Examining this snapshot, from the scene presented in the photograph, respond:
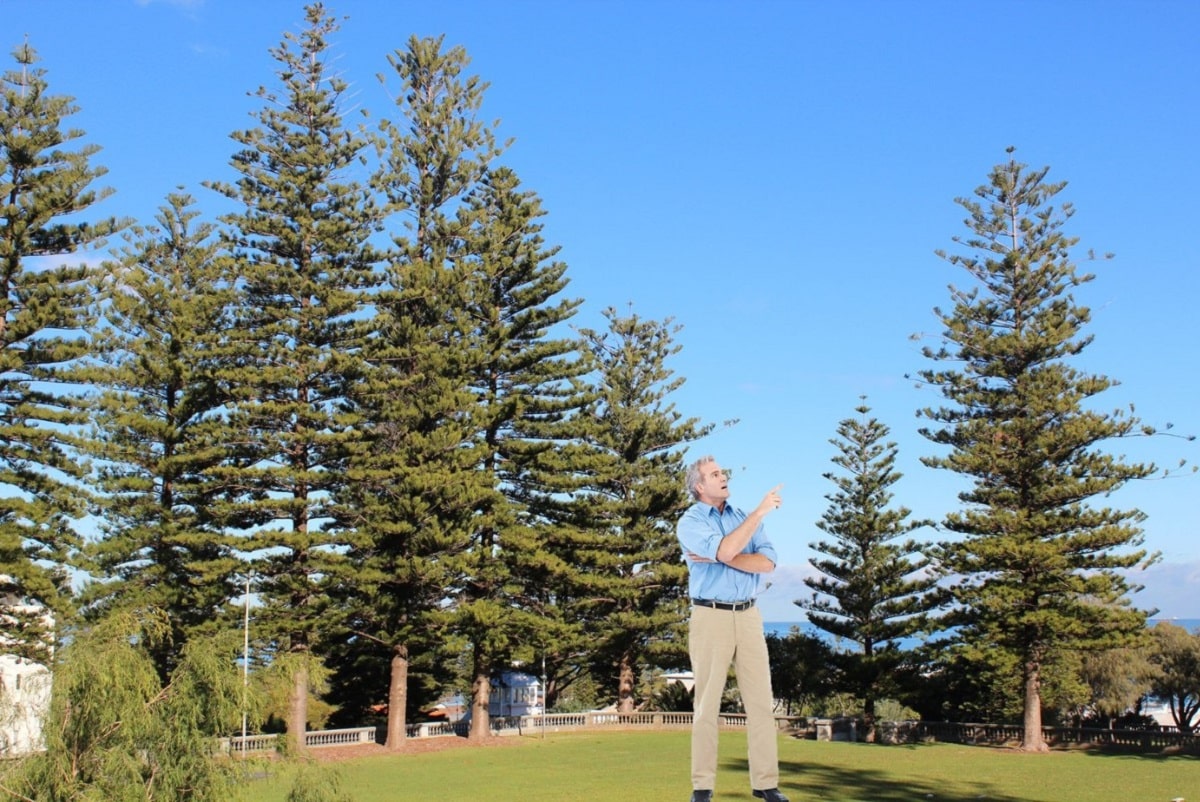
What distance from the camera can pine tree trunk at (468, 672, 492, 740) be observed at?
27875 mm

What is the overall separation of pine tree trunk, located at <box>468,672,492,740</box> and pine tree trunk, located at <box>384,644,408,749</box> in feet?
6.80

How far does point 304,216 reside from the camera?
26281 mm

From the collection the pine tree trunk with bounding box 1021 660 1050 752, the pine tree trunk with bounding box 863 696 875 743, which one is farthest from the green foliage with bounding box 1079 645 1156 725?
the pine tree trunk with bounding box 1021 660 1050 752

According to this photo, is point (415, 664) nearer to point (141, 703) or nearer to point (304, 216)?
point (304, 216)

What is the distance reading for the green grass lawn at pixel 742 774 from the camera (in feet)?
49.2

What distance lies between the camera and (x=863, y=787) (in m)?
16.1

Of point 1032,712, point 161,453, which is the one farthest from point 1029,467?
point 161,453

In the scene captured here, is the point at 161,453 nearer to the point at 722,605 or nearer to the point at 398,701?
the point at 398,701

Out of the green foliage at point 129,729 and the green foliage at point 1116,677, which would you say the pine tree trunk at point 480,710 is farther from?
the green foliage at point 1116,677

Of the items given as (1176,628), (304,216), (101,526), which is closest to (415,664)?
(101,526)

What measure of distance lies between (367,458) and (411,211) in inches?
293

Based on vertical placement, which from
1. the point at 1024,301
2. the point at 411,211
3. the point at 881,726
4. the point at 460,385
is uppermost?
the point at 411,211

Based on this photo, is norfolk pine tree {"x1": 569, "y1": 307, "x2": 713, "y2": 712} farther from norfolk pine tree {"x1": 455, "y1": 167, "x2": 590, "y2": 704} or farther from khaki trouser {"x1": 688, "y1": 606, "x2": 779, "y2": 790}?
khaki trouser {"x1": 688, "y1": 606, "x2": 779, "y2": 790}

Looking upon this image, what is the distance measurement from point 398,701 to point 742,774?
37.9 feet
